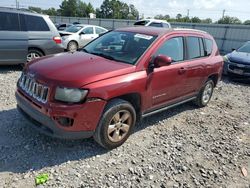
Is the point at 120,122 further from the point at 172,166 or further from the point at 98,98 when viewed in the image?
the point at 172,166

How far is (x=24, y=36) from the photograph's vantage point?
7.20 m

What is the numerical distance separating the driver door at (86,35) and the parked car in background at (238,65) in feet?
24.1

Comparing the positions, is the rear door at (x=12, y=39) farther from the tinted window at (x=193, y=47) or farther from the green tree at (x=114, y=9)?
the green tree at (x=114, y=9)

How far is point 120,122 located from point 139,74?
768 mm

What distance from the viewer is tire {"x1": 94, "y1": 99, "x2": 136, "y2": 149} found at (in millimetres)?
3446

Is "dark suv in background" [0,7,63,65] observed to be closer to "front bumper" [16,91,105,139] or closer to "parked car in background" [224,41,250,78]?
"front bumper" [16,91,105,139]

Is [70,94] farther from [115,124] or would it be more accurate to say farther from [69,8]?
[69,8]

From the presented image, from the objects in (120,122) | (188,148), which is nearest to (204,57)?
(188,148)

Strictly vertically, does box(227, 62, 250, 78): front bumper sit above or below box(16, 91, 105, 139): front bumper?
below

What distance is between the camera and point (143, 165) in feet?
11.4

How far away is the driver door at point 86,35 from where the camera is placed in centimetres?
1323

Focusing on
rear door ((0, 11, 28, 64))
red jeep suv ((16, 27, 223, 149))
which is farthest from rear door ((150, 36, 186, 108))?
rear door ((0, 11, 28, 64))

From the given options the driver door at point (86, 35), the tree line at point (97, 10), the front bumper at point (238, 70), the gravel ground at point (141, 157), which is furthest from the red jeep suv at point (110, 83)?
the tree line at point (97, 10)

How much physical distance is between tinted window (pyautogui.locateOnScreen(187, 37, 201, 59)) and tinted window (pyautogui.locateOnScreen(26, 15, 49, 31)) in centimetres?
467
